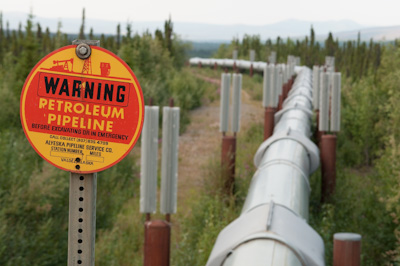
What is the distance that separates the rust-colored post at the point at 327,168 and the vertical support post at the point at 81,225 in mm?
8245

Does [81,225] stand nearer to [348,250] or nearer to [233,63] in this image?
[348,250]

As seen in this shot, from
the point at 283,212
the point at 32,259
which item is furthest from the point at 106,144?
the point at 32,259

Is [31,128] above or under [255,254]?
above

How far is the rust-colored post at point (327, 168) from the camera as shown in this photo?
33.2ft

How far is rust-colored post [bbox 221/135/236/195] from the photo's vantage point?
977 cm

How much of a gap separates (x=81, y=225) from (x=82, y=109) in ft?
1.21

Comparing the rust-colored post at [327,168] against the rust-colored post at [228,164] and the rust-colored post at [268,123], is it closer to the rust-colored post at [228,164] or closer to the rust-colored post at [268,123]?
the rust-colored post at [268,123]

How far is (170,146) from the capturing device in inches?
247

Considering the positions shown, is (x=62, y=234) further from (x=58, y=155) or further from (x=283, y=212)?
Result: (x=58, y=155)

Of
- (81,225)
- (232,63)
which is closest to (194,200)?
(81,225)

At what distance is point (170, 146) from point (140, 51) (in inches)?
623

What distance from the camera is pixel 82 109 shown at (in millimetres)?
2137

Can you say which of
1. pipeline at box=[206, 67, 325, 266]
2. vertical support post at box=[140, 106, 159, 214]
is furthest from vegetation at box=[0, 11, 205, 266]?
pipeline at box=[206, 67, 325, 266]

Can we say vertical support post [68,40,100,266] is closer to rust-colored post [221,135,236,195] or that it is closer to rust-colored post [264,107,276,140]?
rust-colored post [221,135,236,195]
